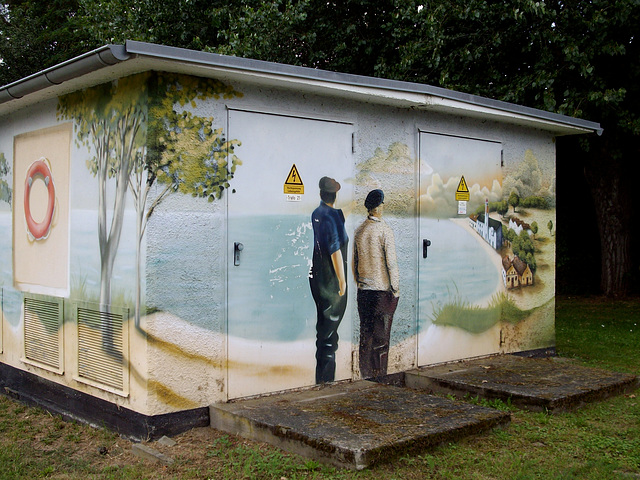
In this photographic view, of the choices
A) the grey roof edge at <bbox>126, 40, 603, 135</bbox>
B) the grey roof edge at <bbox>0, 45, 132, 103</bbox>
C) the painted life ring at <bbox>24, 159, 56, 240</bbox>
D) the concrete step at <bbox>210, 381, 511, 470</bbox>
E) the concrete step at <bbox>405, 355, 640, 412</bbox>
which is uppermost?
the grey roof edge at <bbox>126, 40, 603, 135</bbox>

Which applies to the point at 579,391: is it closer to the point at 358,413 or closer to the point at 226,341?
the point at 358,413

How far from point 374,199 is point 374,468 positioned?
307cm

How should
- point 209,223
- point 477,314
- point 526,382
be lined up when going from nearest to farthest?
point 209,223 < point 526,382 < point 477,314

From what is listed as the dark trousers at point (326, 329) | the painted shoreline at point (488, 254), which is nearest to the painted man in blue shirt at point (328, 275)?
the dark trousers at point (326, 329)

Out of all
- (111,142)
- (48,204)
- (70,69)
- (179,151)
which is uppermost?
(70,69)

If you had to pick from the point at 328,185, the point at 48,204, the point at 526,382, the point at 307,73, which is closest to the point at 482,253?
the point at 526,382

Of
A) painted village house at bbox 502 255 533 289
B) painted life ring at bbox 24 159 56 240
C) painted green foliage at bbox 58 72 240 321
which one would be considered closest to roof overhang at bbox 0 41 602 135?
painted green foliage at bbox 58 72 240 321

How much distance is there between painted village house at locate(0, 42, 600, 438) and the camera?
5500mm

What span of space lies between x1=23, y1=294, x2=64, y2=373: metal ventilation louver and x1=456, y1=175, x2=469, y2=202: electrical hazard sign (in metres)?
4.44

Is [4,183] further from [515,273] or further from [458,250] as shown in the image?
[515,273]

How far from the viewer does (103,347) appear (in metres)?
5.88

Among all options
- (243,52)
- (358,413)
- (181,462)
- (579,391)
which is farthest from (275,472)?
(243,52)

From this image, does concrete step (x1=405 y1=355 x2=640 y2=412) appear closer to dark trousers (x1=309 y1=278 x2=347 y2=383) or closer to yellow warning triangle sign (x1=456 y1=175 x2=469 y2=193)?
dark trousers (x1=309 y1=278 x2=347 y2=383)

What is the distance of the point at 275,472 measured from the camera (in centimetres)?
466
